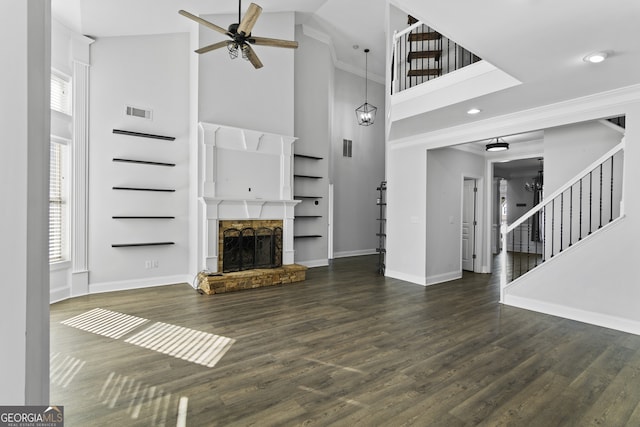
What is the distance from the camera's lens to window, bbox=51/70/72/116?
4656 millimetres

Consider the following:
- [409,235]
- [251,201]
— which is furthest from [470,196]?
[251,201]

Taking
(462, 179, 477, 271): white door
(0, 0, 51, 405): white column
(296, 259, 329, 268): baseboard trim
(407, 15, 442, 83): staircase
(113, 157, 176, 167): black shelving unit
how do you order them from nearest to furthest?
1. (0, 0, 51, 405): white column
2. (113, 157, 176, 167): black shelving unit
3. (407, 15, 442, 83): staircase
4. (462, 179, 477, 271): white door
5. (296, 259, 329, 268): baseboard trim

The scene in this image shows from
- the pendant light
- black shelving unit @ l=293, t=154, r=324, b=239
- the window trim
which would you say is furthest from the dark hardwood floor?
the pendant light

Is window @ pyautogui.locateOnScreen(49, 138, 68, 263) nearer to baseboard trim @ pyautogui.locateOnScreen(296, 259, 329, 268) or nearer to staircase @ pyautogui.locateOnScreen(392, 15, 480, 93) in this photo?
baseboard trim @ pyautogui.locateOnScreen(296, 259, 329, 268)

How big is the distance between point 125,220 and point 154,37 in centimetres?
320

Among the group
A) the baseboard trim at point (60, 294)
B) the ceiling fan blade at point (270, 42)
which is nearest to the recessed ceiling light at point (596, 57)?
the ceiling fan blade at point (270, 42)

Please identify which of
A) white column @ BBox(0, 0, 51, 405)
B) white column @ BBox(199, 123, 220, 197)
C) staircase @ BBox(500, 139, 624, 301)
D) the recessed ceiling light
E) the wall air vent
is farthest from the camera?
white column @ BBox(199, 123, 220, 197)

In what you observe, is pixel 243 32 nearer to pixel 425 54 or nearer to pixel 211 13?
pixel 211 13

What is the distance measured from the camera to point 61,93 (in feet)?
15.7

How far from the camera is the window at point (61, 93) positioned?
466 cm

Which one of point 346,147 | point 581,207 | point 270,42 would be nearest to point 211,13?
point 270,42

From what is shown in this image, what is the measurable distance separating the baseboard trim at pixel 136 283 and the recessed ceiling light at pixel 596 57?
6.15 meters

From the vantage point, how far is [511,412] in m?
2.20

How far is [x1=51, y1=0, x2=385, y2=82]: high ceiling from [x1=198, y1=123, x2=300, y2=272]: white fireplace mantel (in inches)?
73.0
